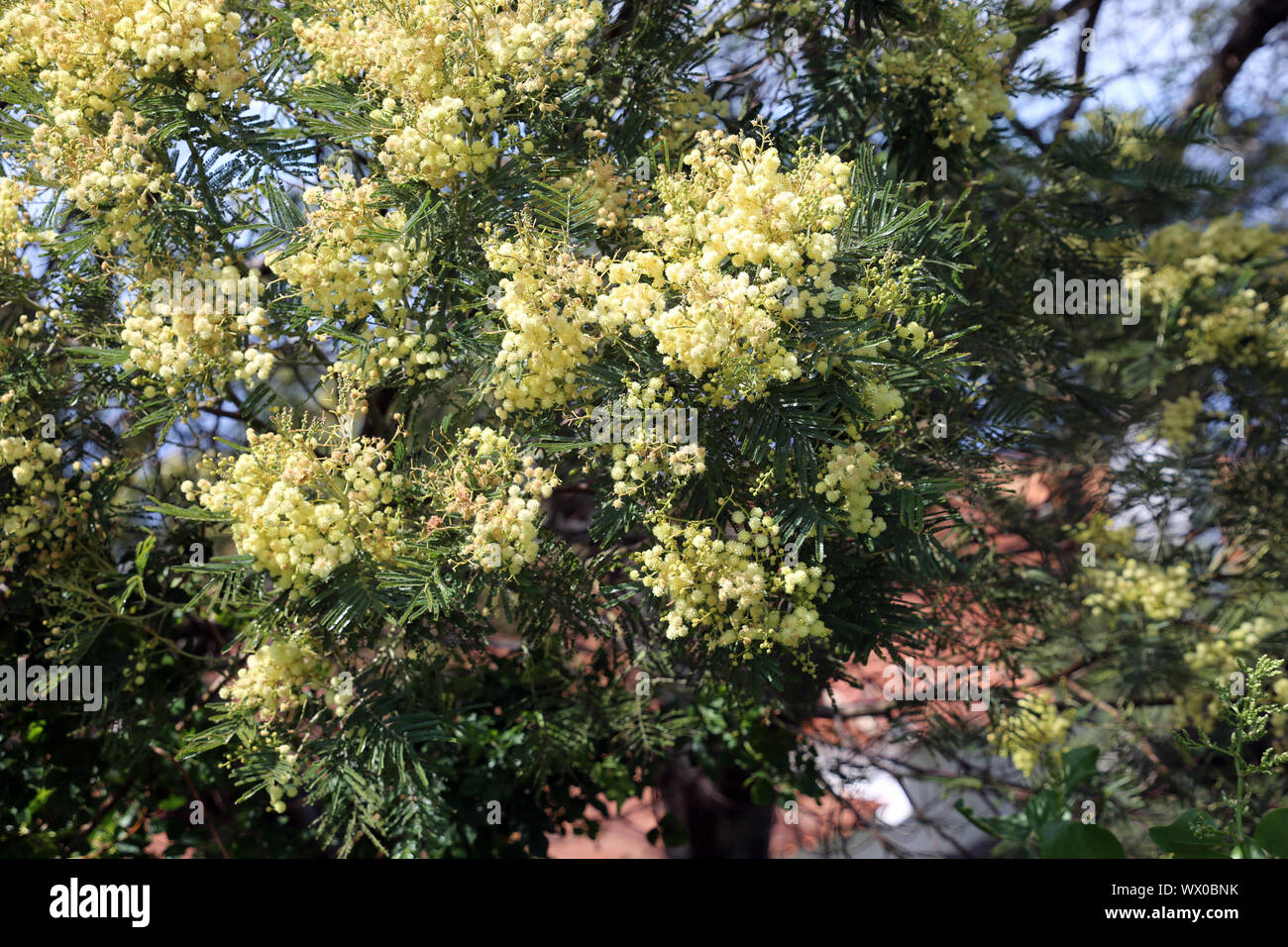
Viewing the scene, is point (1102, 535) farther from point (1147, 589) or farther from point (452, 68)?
point (452, 68)

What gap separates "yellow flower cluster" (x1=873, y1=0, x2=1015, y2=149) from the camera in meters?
2.62

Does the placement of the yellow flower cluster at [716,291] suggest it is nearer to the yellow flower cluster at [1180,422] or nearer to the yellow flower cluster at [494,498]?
the yellow flower cluster at [494,498]

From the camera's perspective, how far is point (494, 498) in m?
2.04

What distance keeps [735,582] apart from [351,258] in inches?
44.8

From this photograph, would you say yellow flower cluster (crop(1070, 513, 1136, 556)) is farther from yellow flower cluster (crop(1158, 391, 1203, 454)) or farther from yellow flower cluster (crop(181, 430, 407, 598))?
yellow flower cluster (crop(181, 430, 407, 598))

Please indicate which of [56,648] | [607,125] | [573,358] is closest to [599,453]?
[573,358]

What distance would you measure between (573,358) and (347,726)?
42.4 inches

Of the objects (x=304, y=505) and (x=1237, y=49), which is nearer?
(x=304, y=505)

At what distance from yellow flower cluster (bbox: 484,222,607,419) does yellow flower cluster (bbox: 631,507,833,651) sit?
394 mm

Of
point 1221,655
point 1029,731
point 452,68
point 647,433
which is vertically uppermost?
point 452,68

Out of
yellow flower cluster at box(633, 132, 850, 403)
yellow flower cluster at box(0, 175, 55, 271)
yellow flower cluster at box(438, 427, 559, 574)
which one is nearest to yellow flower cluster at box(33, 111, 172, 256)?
yellow flower cluster at box(0, 175, 55, 271)

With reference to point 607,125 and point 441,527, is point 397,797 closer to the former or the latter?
point 441,527

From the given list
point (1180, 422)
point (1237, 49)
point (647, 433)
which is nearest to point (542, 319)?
point (647, 433)

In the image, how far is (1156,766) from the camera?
4.30 m
